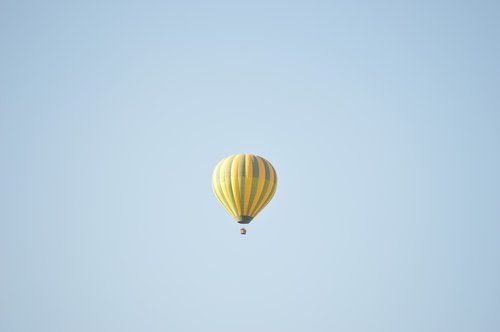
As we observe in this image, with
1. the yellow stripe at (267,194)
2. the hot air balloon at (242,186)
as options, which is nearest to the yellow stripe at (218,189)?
the hot air balloon at (242,186)

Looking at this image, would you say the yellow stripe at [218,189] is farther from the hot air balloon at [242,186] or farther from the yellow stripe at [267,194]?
the yellow stripe at [267,194]

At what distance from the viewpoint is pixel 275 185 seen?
7412cm

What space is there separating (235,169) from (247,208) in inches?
132

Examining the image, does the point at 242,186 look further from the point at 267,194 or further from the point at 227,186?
the point at 267,194

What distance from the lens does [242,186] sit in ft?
236

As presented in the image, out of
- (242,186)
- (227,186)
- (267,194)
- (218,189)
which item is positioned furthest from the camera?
(267,194)

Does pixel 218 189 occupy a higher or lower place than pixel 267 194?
higher

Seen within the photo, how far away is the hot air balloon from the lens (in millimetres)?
71938

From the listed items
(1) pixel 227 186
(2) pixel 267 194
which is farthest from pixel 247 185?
(2) pixel 267 194

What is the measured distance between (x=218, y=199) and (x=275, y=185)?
16.2 ft

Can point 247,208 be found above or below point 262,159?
below

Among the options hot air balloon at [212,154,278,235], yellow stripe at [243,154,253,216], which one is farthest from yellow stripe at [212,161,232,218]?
yellow stripe at [243,154,253,216]

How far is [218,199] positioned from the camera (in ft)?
242

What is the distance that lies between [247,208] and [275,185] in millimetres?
3559
